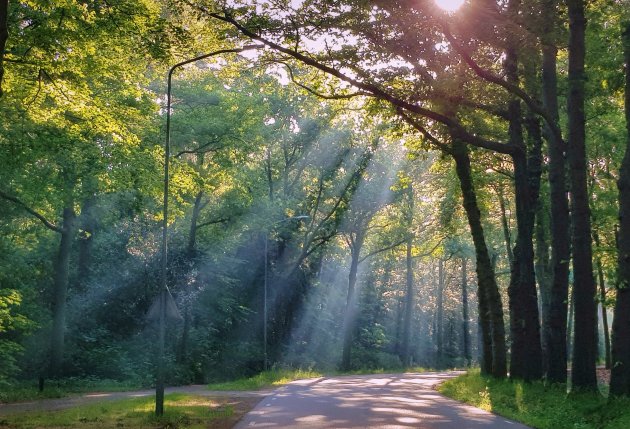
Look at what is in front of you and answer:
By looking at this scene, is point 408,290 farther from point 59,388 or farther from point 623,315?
point 623,315

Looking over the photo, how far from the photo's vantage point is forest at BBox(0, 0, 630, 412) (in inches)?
627

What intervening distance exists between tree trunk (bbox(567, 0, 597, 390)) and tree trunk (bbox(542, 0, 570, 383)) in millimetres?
1205

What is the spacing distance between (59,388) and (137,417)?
12.9m

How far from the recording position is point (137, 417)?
→ 15.3m

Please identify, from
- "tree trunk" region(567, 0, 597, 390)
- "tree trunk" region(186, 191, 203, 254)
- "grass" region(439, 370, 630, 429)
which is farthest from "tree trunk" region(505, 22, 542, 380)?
"tree trunk" region(186, 191, 203, 254)

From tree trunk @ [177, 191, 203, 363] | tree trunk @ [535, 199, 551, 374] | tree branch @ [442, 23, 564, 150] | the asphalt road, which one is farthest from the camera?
tree trunk @ [177, 191, 203, 363]

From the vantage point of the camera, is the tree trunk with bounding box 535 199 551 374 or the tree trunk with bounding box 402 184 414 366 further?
the tree trunk with bounding box 402 184 414 366

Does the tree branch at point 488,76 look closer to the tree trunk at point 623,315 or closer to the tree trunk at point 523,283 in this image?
the tree trunk at point 623,315

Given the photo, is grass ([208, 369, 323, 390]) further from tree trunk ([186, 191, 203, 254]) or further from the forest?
tree trunk ([186, 191, 203, 254])

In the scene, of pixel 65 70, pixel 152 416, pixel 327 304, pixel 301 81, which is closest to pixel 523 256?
pixel 301 81

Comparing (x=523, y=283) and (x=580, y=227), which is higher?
(x=580, y=227)

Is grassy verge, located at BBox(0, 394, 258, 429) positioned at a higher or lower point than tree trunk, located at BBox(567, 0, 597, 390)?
lower

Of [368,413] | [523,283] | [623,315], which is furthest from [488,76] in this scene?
[368,413]

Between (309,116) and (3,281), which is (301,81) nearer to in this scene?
(3,281)
